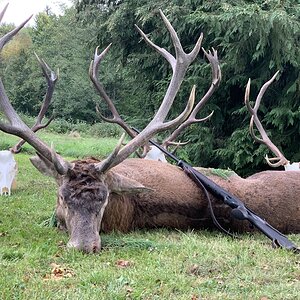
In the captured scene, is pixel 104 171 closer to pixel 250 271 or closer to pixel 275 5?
pixel 250 271

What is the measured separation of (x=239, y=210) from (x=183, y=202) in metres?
0.57

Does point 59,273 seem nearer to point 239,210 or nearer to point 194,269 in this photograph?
point 194,269

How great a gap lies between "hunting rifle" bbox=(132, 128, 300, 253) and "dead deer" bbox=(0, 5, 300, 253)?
83mm

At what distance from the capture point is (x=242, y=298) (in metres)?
3.11

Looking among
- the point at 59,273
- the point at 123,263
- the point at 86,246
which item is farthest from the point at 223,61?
the point at 59,273

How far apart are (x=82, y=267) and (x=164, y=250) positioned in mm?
771

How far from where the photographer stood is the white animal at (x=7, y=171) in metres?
8.70

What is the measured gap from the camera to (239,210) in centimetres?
495

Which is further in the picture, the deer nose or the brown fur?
the brown fur

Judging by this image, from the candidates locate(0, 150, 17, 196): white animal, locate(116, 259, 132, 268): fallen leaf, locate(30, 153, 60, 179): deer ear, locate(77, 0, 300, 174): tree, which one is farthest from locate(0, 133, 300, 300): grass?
locate(77, 0, 300, 174): tree

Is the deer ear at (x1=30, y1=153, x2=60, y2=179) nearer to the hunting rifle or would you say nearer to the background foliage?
the hunting rifle

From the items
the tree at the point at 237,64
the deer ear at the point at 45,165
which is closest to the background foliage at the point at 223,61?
the tree at the point at 237,64

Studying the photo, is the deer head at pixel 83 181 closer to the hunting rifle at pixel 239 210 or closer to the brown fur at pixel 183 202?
the brown fur at pixel 183 202

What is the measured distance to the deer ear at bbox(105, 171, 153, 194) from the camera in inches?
189
